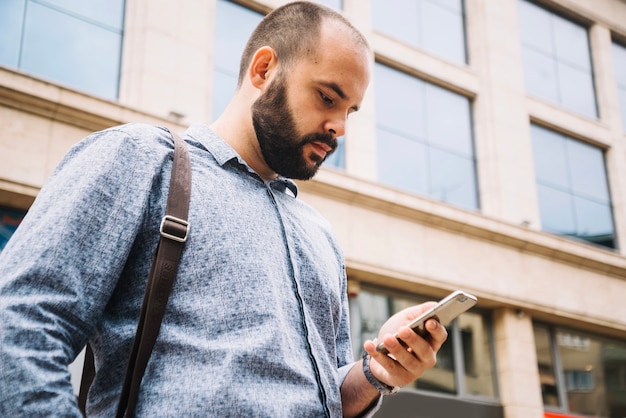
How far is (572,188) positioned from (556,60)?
3.02 m

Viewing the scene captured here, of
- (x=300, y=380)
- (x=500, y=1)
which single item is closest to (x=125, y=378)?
(x=300, y=380)

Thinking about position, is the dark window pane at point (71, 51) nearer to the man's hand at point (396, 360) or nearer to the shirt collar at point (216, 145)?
the shirt collar at point (216, 145)

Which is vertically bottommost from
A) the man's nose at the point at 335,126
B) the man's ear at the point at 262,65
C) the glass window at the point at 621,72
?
the man's nose at the point at 335,126

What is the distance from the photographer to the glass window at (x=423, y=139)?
40.6 feet

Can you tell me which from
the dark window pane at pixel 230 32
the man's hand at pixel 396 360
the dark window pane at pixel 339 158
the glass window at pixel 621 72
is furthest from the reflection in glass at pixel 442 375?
the man's hand at pixel 396 360

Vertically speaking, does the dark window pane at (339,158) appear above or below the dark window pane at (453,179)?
below

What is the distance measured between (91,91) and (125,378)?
833 centimetres

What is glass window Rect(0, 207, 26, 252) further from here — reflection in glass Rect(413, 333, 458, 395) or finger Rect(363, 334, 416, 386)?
finger Rect(363, 334, 416, 386)

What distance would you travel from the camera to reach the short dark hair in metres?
2.13

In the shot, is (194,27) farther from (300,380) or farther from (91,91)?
(300,380)

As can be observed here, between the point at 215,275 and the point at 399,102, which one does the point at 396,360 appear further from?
the point at 399,102

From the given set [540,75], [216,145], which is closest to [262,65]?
[216,145]

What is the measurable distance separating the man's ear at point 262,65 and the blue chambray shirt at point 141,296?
1.35 ft

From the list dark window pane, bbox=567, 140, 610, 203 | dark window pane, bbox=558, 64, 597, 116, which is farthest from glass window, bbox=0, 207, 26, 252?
dark window pane, bbox=558, 64, 597, 116
